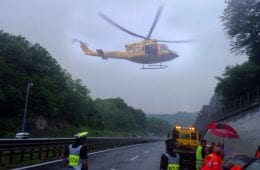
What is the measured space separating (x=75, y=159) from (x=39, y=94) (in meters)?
70.2

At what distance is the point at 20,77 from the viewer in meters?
78.0

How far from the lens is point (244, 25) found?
1982 inches

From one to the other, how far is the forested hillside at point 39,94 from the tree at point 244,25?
81.7ft

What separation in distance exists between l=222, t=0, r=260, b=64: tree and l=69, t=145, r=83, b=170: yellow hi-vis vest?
41.8 meters

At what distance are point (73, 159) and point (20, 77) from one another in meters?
69.5

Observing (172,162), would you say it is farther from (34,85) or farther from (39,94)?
(34,85)

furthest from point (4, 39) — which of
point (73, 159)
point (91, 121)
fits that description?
point (73, 159)

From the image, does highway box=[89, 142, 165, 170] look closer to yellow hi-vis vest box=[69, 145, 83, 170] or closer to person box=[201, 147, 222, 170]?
person box=[201, 147, 222, 170]

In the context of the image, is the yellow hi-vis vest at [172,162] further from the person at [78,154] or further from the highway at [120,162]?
the highway at [120,162]

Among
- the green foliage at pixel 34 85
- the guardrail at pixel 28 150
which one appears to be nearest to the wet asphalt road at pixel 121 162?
the guardrail at pixel 28 150

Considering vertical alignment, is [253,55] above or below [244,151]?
above

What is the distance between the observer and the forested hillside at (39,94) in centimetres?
7188

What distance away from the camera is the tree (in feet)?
164

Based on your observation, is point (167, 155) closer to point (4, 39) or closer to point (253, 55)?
point (253, 55)
